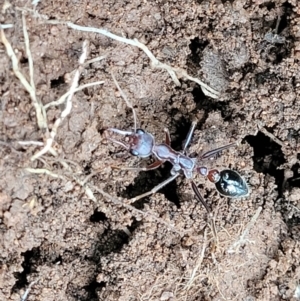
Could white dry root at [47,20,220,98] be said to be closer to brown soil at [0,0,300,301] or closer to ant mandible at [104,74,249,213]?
brown soil at [0,0,300,301]

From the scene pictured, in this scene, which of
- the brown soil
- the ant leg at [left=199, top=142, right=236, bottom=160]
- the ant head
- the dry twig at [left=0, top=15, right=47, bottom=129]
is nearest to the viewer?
the dry twig at [left=0, top=15, right=47, bottom=129]

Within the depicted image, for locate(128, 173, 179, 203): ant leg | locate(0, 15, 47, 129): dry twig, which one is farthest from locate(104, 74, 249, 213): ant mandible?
locate(0, 15, 47, 129): dry twig

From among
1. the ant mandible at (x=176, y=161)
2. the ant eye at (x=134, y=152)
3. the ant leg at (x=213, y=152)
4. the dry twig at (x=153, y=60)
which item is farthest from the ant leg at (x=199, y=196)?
the dry twig at (x=153, y=60)

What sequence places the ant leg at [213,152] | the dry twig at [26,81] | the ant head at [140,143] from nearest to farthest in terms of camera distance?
the dry twig at [26,81], the ant head at [140,143], the ant leg at [213,152]

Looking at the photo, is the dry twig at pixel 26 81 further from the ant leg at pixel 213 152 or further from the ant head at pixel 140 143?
the ant leg at pixel 213 152

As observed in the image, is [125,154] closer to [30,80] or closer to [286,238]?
[30,80]

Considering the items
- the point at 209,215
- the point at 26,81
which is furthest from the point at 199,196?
the point at 26,81

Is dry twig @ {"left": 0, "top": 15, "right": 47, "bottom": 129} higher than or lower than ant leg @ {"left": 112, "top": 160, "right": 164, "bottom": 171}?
higher
